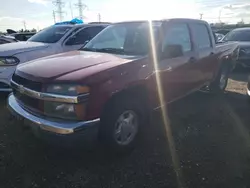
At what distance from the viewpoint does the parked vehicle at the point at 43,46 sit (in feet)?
17.7

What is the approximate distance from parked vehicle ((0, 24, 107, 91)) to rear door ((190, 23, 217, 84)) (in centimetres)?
341

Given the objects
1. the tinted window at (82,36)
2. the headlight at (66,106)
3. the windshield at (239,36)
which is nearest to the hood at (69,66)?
the headlight at (66,106)

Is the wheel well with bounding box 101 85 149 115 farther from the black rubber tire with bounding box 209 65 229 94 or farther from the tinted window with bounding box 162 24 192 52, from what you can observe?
the black rubber tire with bounding box 209 65 229 94

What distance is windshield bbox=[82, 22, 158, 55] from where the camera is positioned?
12.5ft

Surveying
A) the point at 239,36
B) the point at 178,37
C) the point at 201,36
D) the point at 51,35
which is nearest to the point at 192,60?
the point at 178,37

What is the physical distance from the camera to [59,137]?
8.80ft

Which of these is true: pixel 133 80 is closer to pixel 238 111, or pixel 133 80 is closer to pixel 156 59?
pixel 156 59

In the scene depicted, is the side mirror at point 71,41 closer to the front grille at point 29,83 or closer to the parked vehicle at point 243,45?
the front grille at point 29,83

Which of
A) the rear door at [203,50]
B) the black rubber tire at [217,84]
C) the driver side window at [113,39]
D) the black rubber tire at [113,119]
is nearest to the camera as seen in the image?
the black rubber tire at [113,119]

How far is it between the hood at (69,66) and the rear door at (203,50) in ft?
6.48

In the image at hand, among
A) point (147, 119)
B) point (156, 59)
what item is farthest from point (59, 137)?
point (156, 59)

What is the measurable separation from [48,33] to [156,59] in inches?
187

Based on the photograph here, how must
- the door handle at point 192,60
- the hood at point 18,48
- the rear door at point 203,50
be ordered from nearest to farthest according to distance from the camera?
the door handle at point 192,60 < the rear door at point 203,50 < the hood at point 18,48

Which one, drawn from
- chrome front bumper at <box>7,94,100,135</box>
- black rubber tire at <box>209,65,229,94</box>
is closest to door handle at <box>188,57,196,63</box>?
black rubber tire at <box>209,65,229,94</box>
